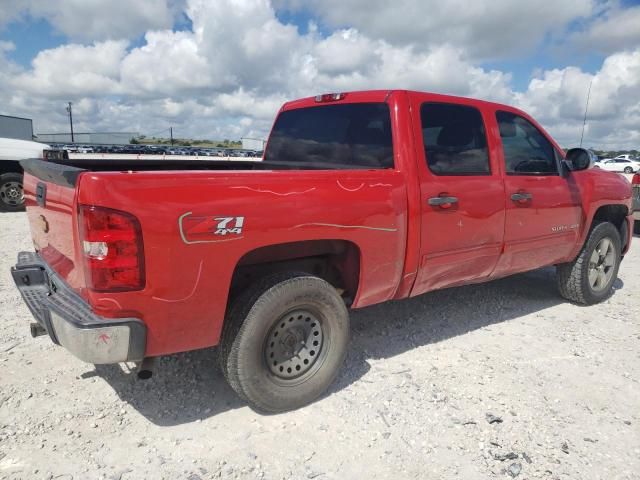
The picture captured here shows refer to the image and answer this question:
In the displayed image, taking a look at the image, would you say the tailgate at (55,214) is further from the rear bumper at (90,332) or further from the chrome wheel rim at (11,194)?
the chrome wheel rim at (11,194)

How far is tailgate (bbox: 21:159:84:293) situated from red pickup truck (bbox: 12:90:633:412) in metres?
0.02

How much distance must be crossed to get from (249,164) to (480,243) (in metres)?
2.16

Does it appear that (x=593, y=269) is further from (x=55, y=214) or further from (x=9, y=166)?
(x=9, y=166)

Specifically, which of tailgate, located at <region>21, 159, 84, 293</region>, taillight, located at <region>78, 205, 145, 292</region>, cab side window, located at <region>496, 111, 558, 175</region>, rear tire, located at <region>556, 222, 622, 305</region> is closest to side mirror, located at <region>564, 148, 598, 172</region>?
cab side window, located at <region>496, 111, 558, 175</region>

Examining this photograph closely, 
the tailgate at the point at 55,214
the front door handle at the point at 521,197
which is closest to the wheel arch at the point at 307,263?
A: the tailgate at the point at 55,214

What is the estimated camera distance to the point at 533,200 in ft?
13.4

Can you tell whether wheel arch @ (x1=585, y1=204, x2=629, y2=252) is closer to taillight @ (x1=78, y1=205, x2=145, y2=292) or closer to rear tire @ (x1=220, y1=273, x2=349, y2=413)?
rear tire @ (x1=220, y1=273, x2=349, y2=413)

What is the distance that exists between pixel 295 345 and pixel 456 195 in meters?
1.56

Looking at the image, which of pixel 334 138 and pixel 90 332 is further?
pixel 334 138

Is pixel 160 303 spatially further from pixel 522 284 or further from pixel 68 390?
pixel 522 284

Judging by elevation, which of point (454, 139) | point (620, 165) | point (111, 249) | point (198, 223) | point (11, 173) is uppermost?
point (454, 139)

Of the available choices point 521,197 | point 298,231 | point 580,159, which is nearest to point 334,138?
point 298,231

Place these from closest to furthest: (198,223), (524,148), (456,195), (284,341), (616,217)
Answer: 1. (198,223)
2. (284,341)
3. (456,195)
4. (524,148)
5. (616,217)

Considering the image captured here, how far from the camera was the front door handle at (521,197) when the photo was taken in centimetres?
393
